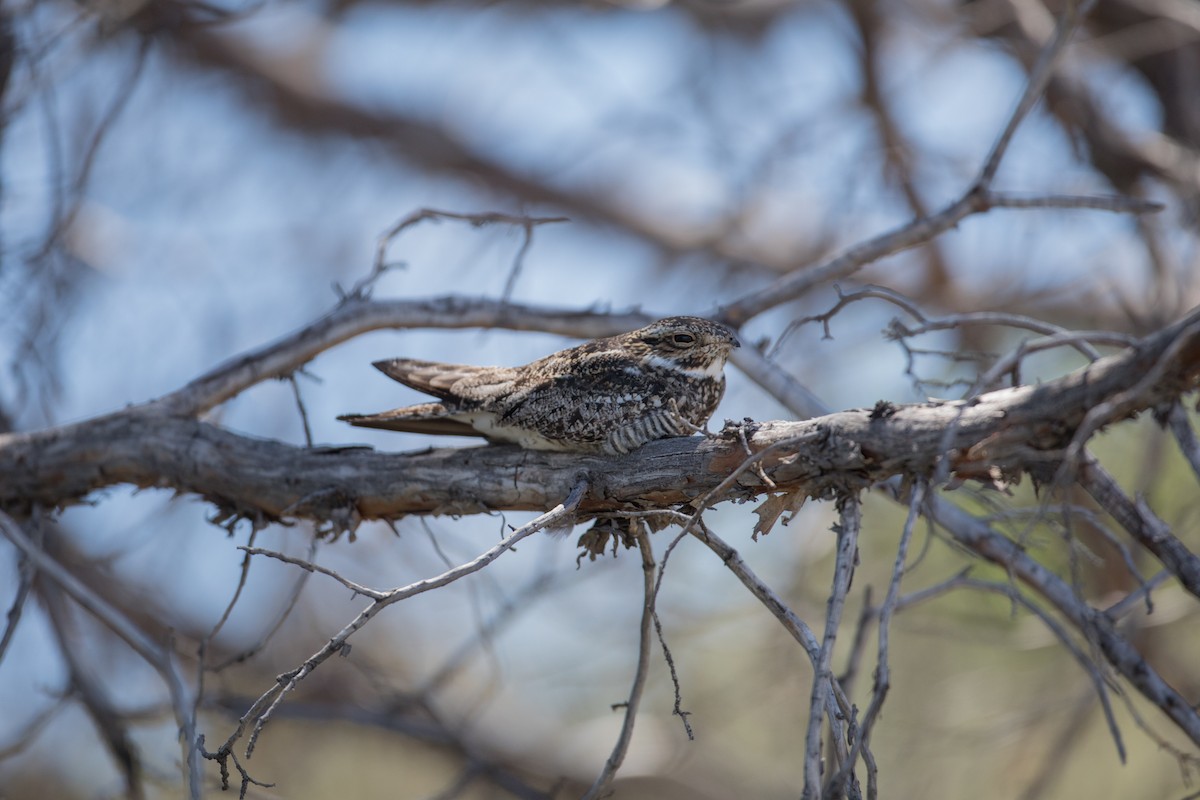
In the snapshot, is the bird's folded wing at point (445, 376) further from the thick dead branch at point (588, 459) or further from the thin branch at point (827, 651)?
the thin branch at point (827, 651)

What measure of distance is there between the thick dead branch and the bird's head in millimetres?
572

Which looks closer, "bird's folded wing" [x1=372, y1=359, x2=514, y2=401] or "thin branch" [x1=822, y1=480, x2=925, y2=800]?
"thin branch" [x1=822, y1=480, x2=925, y2=800]

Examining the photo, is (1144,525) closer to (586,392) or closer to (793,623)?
(793,623)

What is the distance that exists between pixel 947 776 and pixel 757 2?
19.9ft

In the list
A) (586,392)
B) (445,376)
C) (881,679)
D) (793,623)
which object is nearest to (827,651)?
(881,679)

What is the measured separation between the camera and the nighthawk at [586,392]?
305 cm

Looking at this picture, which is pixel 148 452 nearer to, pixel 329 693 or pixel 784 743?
pixel 329 693

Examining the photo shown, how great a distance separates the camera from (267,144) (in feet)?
26.6

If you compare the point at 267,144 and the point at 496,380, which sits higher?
the point at 267,144

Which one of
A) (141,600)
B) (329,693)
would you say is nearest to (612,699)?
(329,693)

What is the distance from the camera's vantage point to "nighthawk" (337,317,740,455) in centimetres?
305

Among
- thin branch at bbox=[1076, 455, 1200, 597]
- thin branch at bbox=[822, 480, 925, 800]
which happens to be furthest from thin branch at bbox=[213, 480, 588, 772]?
thin branch at bbox=[1076, 455, 1200, 597]

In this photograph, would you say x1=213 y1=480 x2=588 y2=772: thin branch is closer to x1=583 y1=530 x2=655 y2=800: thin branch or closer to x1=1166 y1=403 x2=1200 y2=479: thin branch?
x1=583 y1=530 x2=655 y2=800: thin branch

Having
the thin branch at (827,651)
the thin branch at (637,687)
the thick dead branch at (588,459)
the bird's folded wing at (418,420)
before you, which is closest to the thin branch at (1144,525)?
the thick dead branch at (588,459)
